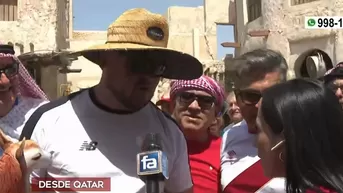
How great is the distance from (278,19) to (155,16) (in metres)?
12.4

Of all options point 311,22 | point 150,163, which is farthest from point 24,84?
point 311,22

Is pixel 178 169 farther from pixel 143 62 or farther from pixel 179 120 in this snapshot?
pixel 179 120

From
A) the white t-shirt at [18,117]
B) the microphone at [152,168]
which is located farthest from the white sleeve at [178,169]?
the white t-shirt at [18,117]

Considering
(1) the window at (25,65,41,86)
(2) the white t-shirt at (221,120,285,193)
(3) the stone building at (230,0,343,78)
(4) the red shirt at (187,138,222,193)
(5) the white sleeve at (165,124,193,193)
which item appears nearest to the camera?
(5) the white sleeve at (165,124,193,193)

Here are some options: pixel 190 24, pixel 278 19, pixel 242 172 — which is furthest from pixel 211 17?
pixel 242 172

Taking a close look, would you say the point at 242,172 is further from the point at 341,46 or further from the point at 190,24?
the point at 190,24

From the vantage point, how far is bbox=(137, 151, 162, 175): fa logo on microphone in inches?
76.0

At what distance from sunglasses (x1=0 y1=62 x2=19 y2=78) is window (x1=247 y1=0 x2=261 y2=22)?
12.9m

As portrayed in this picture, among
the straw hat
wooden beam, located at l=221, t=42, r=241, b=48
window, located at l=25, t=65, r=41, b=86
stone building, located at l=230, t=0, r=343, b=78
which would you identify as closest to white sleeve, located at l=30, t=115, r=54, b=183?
the straw hat

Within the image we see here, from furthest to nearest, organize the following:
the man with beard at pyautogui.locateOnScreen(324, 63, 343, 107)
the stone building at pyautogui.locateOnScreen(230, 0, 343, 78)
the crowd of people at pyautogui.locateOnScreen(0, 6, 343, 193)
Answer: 1. the stone building at pyautogui.locateOnScreen(230, 0, 343, 78)
2. the man with beard at pyautogui.locateOnScreen(324, 63, 343, 107)
3. the crowd of people at pyautogui.locateOnScreen(0, 6, 343, 193)

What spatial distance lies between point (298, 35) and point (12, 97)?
37.8 feet

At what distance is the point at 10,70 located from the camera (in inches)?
130

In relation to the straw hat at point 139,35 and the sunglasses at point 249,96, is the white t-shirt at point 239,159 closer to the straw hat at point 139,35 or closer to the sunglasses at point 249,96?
the sunglasses at point 249,96

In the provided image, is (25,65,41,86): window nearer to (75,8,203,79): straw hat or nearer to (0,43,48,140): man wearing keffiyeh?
(0,43,48,140): man wearing keffiyeh
